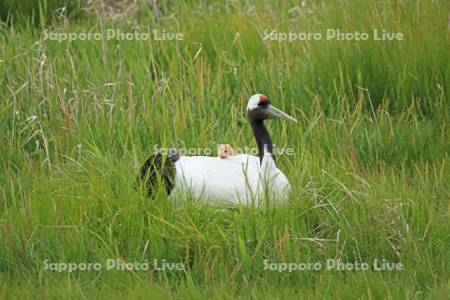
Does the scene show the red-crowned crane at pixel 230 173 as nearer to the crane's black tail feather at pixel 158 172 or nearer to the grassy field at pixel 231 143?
the crane's black tail feather at pixel 158 172

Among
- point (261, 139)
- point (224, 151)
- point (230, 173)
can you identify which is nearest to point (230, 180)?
point (230, 173)

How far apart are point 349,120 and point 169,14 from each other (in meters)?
2.99

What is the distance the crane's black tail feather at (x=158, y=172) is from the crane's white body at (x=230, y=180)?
46 mm

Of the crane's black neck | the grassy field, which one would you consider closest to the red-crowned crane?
the crane's black neck

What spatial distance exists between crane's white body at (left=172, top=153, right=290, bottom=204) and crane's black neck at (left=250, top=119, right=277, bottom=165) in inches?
2.2

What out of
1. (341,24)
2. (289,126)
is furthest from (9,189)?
(341,24)

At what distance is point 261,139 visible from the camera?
619 cm

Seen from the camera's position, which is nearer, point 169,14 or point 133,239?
point 133,239

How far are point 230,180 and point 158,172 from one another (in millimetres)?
406

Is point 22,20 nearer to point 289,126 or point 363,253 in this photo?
point 289,126

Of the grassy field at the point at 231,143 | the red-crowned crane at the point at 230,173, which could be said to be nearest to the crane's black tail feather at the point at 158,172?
the red-crowned crane at the point at 230,173

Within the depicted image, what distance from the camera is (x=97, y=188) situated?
5.93 meters

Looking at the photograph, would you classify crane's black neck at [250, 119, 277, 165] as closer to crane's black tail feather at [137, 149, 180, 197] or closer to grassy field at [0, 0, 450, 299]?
grassy field at [0, 0, 450, 299]

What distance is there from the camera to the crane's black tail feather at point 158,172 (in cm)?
597
